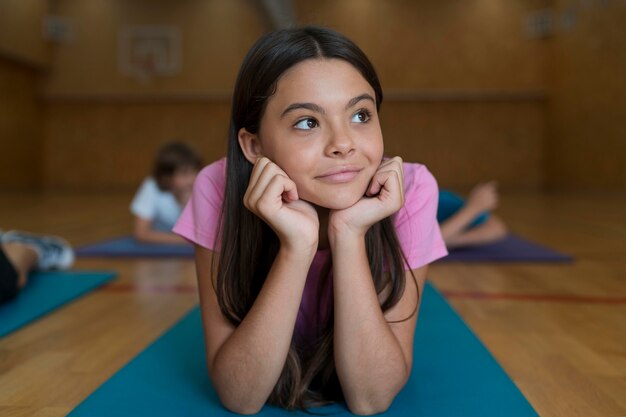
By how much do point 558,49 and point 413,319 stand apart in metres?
8.67

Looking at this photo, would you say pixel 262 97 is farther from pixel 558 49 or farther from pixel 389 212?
pixel 558 49

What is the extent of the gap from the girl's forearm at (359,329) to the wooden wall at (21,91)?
838 centimetres

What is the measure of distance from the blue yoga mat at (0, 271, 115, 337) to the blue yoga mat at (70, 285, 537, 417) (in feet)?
1.57

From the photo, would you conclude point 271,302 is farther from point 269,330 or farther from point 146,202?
point 146,202

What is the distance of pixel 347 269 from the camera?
1.01m

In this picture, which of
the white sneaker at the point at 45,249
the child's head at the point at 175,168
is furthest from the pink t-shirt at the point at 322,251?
the child's head at the point at 175,168

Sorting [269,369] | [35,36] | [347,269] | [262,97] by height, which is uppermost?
[35,36]

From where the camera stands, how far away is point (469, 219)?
9.93 ft

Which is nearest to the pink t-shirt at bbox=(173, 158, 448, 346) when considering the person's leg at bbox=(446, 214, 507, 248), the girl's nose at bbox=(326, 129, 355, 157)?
the girl's nose at bbox=(326, 129, 355, 157)

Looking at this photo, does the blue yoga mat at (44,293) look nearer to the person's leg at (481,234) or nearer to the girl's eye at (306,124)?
the girl's eye at (306,124)

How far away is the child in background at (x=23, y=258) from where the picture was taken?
76.7 inches

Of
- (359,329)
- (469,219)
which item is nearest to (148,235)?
(469,219)

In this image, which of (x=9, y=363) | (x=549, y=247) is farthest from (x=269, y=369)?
(x=549, y=247)

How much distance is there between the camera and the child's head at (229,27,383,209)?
3.22 feet
